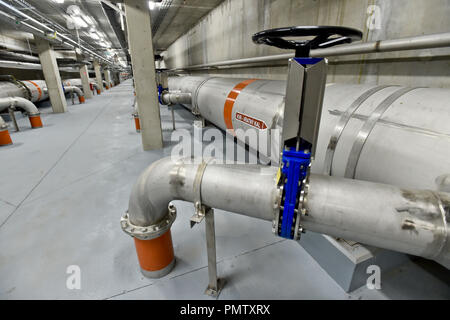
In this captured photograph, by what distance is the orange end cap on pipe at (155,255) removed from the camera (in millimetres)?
1322

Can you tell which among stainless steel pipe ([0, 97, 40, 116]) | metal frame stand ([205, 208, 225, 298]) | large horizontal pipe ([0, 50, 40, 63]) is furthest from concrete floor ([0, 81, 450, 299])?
large horizontal pipe ([0, 50, 40, 63])

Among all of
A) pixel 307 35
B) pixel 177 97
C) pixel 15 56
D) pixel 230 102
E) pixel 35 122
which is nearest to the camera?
pixel 307 35

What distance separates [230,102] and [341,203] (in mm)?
2117

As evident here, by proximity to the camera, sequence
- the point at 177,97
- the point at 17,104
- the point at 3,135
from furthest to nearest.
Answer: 1. the point at 17,104
2. the point at 177,97
3. the point at 3,135

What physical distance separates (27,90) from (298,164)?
29.7 ft

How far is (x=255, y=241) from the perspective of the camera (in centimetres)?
170

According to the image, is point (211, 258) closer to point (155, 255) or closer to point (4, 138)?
point (155, 255)

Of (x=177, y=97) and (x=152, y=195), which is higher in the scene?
(x=177, y=97)

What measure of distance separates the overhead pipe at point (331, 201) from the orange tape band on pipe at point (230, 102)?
1708 millimetres

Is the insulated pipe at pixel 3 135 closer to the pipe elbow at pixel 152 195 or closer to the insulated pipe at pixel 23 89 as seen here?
the insulated pipe at pixel 23 89

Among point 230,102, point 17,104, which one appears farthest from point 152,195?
point 17,104

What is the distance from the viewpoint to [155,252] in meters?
1.33
